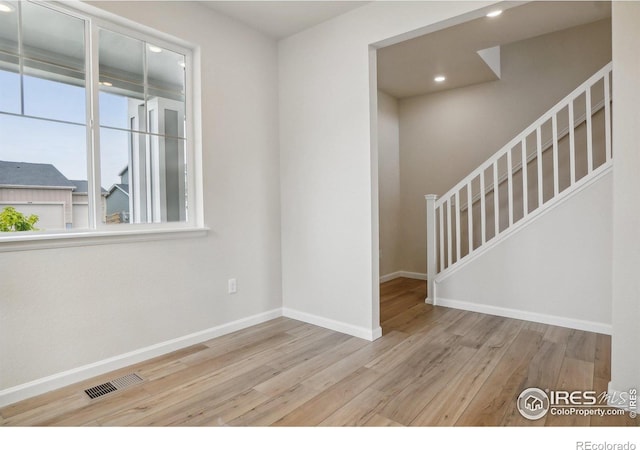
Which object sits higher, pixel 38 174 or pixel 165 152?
pixel 165 152

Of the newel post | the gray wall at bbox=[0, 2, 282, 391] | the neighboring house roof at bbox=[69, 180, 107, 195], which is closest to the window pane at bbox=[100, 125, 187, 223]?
the neighboring house roof at bbox=[69, 180, 107, 195]

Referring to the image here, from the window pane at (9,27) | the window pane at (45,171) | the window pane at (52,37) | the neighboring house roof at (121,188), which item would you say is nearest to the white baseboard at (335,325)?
the neighboring house roof at (121,188)

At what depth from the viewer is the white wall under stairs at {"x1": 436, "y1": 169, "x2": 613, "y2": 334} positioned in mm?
2984

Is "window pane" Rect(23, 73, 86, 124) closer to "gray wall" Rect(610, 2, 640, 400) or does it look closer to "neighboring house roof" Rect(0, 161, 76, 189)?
"neighboring house roof" Rect(0, 161, 76, 189)

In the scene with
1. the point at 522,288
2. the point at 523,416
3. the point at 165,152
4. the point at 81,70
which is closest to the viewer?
the point at 523,416

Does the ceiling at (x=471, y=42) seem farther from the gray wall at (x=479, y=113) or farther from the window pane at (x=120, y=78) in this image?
the window pane at (x=120, y=78)

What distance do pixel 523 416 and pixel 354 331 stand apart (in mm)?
1398

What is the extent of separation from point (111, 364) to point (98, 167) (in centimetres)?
130

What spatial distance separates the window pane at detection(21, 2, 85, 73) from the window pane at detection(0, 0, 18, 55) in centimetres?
4

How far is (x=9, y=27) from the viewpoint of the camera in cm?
212

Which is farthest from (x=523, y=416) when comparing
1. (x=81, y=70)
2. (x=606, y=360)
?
(x=81, y=70)
